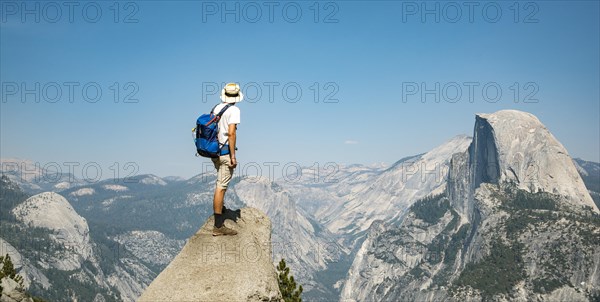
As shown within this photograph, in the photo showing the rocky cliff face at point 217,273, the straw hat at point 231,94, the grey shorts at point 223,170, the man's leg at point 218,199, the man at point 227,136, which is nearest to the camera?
the man at point 227,136

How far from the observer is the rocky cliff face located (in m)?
17.3

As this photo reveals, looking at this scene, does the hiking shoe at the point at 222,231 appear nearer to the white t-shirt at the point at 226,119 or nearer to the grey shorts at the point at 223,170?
the grey shorts at the point at 223,170

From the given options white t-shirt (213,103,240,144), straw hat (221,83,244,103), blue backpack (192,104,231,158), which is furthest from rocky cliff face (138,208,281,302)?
straw hat (221,83,244,103)

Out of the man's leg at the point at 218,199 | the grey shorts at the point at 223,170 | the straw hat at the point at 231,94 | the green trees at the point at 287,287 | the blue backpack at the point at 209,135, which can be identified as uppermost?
the straw hat at the point at 231,94

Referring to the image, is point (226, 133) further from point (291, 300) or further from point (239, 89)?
point (291, 300)

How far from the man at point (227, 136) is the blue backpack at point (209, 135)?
0.12 metres

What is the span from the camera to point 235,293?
17.4 metres

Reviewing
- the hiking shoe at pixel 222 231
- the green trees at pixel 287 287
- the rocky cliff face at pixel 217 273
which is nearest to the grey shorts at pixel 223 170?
the hiking shoe at pixel 222 231

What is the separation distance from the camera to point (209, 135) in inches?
696

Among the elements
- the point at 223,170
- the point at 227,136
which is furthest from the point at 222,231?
the point at 227,136

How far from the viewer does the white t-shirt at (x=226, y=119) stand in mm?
17188

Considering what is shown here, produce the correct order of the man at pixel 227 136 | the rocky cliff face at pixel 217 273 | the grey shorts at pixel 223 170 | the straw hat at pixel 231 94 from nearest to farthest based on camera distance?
the man at pixel 227 136 → the rocky cliff face at pixel 217 273 → the straw hat at pixel 231 94 → the grey shorts at pixel 223 170

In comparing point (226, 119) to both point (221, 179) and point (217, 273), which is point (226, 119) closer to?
point (221, 179)

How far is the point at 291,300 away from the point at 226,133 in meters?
17.2
